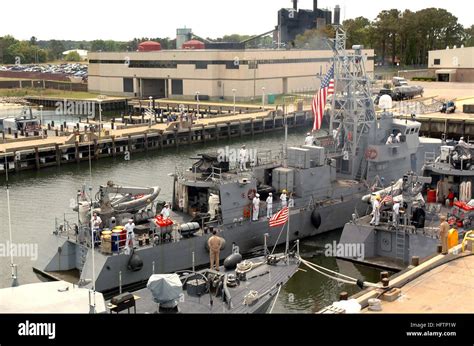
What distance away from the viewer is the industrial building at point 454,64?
Result: 68.6m

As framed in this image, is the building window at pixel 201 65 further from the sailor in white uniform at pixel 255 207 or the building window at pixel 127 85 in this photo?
the sailor in white uniform at pixel 255 207

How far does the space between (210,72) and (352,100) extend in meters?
43.2

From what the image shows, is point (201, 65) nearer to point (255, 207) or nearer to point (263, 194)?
point (263, 194)

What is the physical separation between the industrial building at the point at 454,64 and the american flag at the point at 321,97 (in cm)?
4532

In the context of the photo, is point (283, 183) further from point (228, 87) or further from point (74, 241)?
point (228, 87)

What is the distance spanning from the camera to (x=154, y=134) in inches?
1841

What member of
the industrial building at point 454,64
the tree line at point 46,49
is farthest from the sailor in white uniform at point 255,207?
the industrial building at point 454,64

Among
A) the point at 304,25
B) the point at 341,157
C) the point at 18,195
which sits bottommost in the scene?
the point at 18,195

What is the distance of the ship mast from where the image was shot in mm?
26609

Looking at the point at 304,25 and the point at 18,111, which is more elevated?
the point at 304,25

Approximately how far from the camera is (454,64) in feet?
228

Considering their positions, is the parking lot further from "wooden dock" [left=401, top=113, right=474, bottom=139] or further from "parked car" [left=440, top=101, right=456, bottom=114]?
"wooden dock" [left=401, top=113, right=474, bottom=139]
